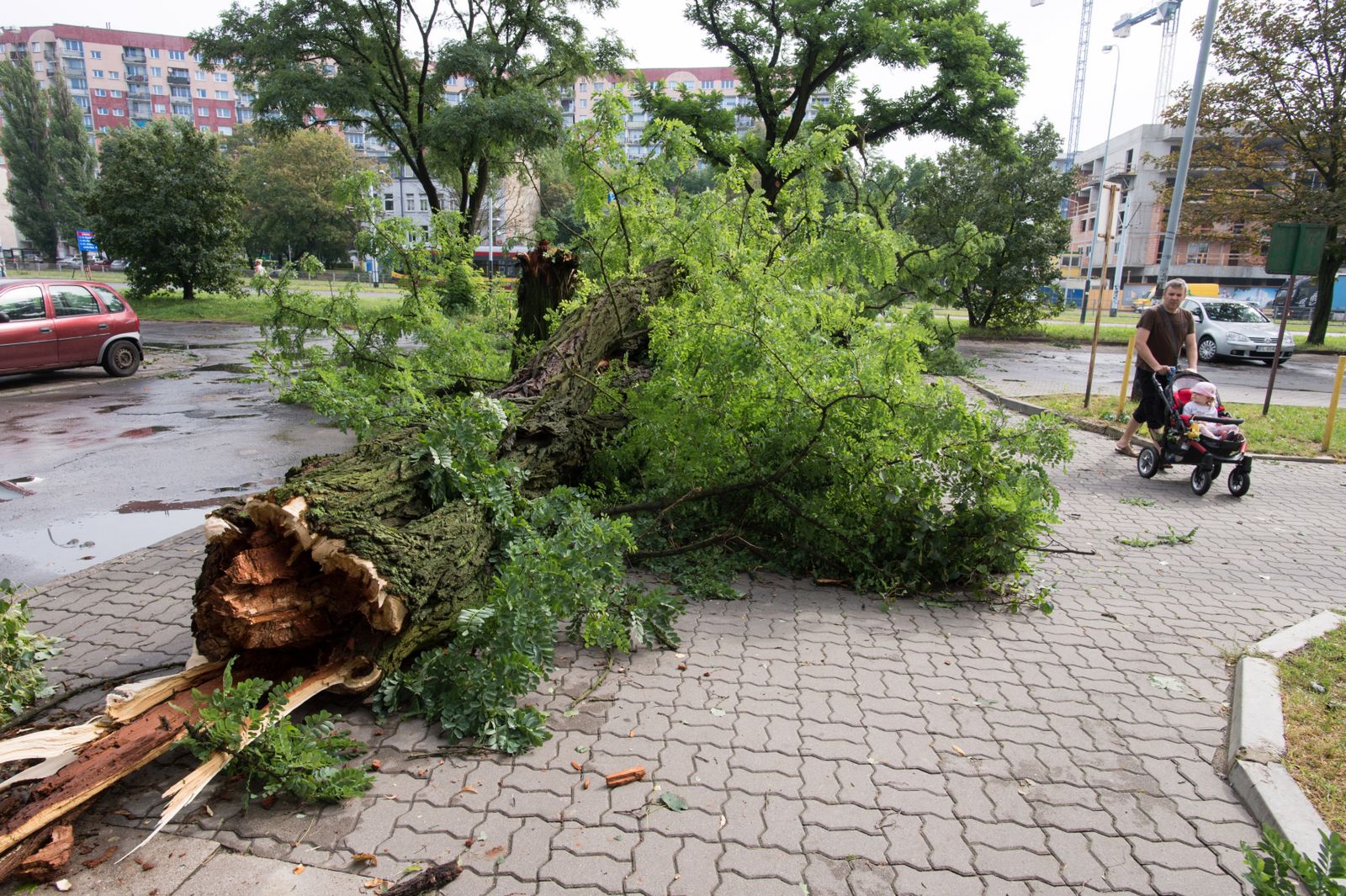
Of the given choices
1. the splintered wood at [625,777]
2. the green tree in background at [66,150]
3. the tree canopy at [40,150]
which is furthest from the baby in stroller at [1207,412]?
the green tree in background at [66,150]

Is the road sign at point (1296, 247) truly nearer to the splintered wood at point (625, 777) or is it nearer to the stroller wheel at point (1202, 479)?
the stroller wheel at point (1202, 479)

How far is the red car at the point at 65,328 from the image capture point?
1208cm

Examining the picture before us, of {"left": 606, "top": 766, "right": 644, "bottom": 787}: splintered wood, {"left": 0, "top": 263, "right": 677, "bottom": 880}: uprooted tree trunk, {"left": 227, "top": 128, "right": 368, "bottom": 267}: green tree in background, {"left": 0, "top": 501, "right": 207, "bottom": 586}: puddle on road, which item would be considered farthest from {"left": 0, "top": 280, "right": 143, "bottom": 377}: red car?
{"left": 227, "top": 128, "right": 368, "bottom": 267}: green tree in background

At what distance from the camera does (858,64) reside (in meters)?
24.1

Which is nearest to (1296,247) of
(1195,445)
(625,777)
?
(1195,445)

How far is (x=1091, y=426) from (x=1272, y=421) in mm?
2924

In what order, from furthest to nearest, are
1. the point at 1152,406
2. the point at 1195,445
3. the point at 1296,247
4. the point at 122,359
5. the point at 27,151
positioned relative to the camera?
the point at 27,151
the point at 122,359
the point at 1296,247
the point at 1152,406
the point at 1195,445

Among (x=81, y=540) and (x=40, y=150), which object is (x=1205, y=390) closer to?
(x=81, y=540)

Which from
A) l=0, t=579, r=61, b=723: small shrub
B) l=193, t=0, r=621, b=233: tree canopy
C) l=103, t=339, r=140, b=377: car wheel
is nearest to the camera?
l=0, t=579, r=61, b=723: small shrub

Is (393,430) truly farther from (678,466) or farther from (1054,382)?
(1054,382)

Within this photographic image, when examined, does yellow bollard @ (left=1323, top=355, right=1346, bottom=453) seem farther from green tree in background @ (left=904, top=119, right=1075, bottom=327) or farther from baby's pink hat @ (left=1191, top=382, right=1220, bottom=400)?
green tree in background @ (left=904, top=119, right=1075, bottom=327)

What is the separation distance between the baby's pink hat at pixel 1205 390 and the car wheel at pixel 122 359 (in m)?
16.2

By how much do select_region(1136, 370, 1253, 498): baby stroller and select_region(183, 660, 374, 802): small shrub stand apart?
7868 millimetres

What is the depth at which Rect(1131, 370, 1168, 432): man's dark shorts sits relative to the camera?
8.20 metres
